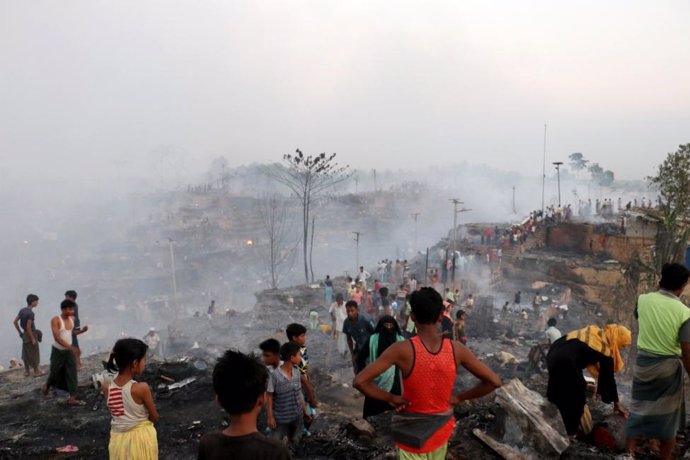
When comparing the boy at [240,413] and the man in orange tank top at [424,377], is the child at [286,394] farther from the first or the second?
the boy at [240,413]

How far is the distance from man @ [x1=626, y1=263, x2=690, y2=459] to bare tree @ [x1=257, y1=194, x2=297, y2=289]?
39.4 meters

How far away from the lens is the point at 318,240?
55594mm

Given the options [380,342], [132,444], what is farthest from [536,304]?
[132,444]

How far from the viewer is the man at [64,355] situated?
A: 5.55 meters

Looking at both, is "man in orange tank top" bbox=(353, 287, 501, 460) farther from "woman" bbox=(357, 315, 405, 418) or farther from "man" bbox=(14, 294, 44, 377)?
"man" bbox=(14, 294, 44, 377)

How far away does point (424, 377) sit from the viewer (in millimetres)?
2348

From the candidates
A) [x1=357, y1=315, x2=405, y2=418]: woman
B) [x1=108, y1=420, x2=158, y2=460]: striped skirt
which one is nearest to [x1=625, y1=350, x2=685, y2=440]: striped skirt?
[x1=357, y1=315, x2=405, y2=418]: woman

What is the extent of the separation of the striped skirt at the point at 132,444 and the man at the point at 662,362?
141 inches

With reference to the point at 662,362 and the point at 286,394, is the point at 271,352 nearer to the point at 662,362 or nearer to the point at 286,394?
the point at 286,394

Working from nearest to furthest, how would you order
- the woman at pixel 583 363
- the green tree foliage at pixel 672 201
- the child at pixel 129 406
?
the child at pixel 129 406
the woman at pixel 583 363
the green tree foliage at pixel 672 201

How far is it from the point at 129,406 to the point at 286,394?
135cm

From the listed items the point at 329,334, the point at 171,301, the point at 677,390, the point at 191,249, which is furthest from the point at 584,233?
the point at 191,249

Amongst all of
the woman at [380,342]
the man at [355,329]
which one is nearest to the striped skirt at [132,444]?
the woman at [380,342]

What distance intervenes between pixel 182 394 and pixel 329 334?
869 cm
